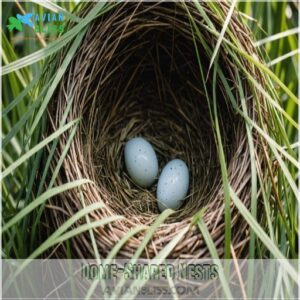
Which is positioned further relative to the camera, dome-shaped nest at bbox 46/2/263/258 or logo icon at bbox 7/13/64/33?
logo icon at bbox 7/13/64/33

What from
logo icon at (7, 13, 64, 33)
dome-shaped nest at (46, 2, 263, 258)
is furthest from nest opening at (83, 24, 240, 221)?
logo icon at (7, 13, 64, 33)

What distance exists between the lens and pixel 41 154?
1192 millimetres

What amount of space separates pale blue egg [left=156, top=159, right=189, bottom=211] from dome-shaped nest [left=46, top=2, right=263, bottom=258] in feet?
0.07

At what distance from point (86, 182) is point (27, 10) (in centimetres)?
57

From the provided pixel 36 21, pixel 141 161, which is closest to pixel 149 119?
pixel 141 161

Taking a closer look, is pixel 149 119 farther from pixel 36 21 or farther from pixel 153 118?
pixel 36 21

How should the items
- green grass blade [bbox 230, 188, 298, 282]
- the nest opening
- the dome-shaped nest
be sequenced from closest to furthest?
green grass blade [bbox 230, 188, 298, 282]
the dome-shaped nest
the nest opening

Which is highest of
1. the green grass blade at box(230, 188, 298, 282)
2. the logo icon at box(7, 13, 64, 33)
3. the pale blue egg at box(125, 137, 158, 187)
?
the logo icon at box(7, 13, 64, 33)

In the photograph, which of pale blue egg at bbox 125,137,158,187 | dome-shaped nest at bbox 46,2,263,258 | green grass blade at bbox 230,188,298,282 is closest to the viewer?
green grass blade at bbox 230,188,298,282

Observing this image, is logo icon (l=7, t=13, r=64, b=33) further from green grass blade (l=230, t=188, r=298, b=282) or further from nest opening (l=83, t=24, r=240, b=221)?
green grass blade (l=230, t=188, r=298, b=282)

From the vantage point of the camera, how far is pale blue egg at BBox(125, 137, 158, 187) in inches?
56.4

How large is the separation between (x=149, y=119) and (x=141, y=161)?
0.13 metres

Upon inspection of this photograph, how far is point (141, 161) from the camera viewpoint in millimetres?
1430

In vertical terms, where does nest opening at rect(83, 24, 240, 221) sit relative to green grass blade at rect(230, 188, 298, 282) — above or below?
above
